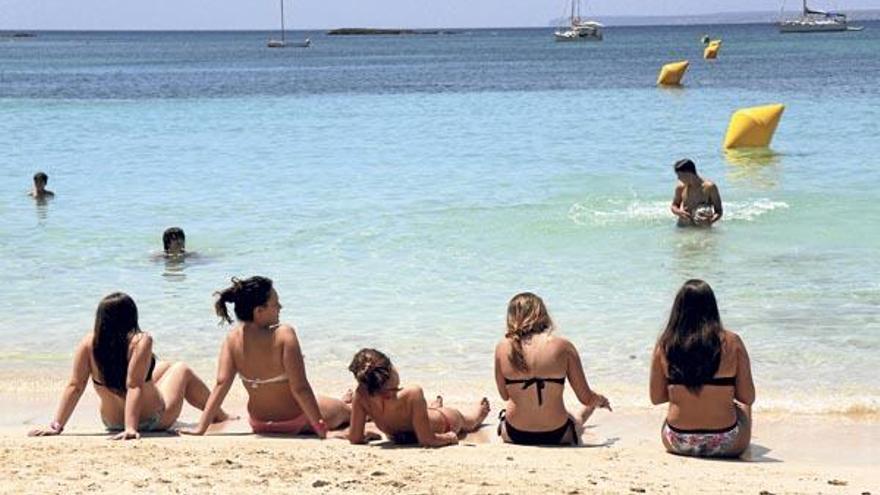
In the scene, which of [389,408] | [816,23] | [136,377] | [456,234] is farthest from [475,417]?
[816,23]

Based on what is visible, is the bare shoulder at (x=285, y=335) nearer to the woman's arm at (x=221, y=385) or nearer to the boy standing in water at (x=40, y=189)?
the woman's arm at (x=221, y=385)

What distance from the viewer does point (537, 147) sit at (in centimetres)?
2445

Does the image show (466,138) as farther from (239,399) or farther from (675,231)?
(239,399)

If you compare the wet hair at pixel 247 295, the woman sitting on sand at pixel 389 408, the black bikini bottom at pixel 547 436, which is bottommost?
the black bikini bottom at pixel 547 436

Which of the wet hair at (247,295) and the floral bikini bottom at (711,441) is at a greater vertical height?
the wet hair at (247,295)

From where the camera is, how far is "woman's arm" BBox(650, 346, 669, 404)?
6.37 m

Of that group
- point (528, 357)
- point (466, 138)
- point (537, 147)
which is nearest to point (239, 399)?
point (528, 357)

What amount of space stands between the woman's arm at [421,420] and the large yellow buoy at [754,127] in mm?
16698

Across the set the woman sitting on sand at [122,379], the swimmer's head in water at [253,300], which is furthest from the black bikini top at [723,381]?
the woman sitting on sand at [122,379]

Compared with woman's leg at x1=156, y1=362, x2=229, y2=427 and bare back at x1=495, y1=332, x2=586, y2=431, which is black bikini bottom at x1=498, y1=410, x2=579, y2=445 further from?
woman's leg at x1=156, y1=362, x2=229, y2=427

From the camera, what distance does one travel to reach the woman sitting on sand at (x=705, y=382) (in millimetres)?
6203

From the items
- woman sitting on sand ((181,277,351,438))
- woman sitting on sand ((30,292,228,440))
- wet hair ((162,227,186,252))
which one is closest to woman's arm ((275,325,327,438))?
woman sitting on sand ((181,277,351,438))

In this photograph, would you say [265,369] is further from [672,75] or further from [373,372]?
[672,75]

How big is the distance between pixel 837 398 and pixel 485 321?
125 inches
